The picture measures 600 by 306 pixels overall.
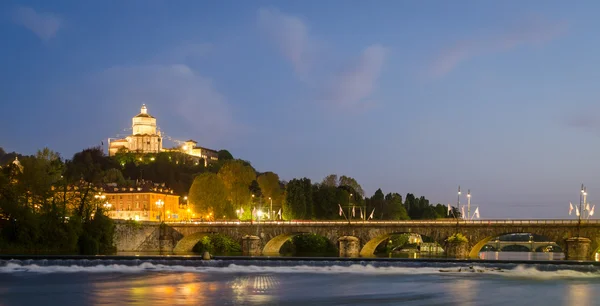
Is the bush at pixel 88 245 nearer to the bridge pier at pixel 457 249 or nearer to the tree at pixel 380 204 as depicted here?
the bridge pier at pixel 457 249

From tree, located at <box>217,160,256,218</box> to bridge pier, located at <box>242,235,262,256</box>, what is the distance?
30.1 m

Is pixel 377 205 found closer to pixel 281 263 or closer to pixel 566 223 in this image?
pixel 566 223

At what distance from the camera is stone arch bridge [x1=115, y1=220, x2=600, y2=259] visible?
71.8m

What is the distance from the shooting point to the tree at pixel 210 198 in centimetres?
11375

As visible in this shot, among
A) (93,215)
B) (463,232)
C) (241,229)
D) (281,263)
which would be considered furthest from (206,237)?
(281,263)

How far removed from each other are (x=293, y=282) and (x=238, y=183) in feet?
253

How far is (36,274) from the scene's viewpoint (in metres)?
49.7

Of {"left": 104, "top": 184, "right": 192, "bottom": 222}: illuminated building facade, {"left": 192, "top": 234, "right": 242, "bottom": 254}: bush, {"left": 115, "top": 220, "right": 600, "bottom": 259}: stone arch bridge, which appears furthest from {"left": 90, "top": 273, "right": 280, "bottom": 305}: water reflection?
{"left": 104, "top": 184, "right": 192, "bottom": 222}: illuminated building facade

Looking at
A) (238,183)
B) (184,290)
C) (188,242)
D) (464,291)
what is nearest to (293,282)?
(184,290)

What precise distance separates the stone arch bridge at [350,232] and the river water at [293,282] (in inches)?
746

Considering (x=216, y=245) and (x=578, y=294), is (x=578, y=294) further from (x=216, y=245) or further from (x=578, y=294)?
(x=216, y=245)

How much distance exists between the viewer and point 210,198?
114 m

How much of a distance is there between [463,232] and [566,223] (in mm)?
10444

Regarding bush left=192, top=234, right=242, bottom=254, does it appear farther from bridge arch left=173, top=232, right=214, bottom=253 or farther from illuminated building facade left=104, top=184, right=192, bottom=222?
illuminated building facade left=104, top=184, right=192, bottom=222
